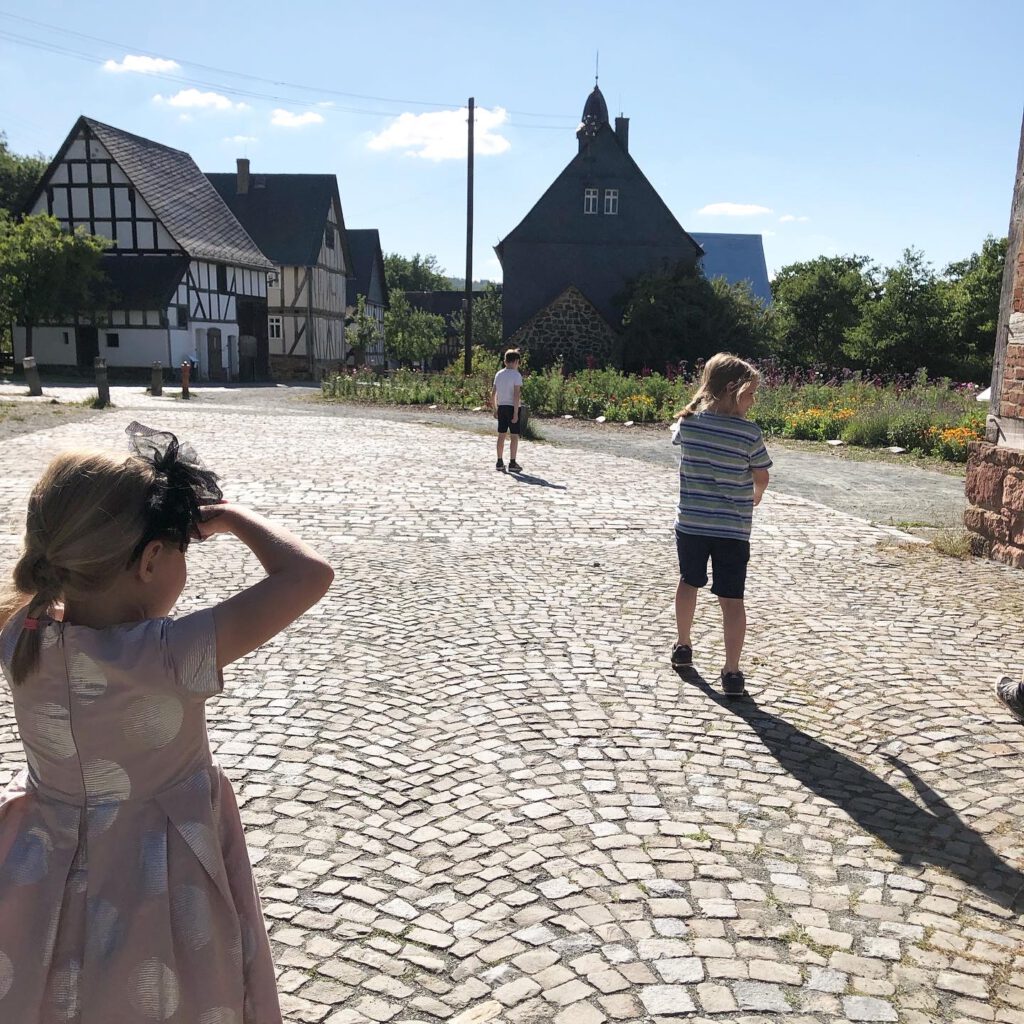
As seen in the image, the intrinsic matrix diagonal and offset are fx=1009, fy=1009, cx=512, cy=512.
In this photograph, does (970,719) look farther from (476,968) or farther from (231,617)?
(231,617)

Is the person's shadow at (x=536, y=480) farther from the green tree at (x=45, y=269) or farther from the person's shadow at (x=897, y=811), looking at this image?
the green tree at (x=45, y=269)

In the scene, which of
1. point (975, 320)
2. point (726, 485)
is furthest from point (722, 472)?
point (975, 320)

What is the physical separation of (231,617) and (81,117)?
42071mm

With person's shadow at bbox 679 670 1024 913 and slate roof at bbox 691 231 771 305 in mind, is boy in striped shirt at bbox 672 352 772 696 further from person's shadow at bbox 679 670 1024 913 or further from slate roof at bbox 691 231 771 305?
slate roof at bbox 691 231 771 305

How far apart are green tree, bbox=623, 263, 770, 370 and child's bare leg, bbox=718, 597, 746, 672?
29416mm

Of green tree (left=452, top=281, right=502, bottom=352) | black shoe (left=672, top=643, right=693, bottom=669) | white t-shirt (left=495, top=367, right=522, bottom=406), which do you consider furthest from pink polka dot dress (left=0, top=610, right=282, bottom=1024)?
green tree (left=452, top=281, right=502, bottom=352)

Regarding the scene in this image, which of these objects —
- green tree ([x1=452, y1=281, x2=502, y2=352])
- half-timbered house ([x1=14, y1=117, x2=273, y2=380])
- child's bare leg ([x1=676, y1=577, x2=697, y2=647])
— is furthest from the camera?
green tree ([x1=452, y1=281, x2=502, y2=352])

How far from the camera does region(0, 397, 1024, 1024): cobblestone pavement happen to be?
2.72m

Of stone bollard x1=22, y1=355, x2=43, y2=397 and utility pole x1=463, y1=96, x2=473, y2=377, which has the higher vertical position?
utility pole x1=463, y1=96, x2=473, y2=377

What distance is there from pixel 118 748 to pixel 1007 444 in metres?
7.87

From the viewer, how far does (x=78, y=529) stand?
1701 millimetres

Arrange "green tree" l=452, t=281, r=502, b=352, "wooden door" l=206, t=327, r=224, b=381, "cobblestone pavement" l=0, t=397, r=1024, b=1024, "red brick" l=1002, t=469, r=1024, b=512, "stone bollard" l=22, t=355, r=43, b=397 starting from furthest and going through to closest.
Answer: "green tree" l=452, t=281, r=502, b=352
"wooden door" l=206, t=327, r=224, b=381
"stone bollard" l=22, t=355, r=43, b=397
"red brick" l=1002, t=469, r=1024, b=512
"cobblestone pavement" l=0, t=397, r=1024, b=1024

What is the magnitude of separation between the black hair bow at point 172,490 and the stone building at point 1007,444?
24.7 feet

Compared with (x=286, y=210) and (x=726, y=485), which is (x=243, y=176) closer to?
(x=286, y=210)
